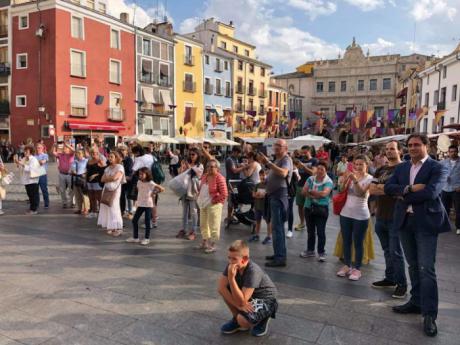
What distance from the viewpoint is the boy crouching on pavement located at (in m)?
3.40

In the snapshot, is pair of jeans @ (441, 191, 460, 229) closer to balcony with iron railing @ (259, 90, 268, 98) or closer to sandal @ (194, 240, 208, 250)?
sandal @ (194, 240, 208, 250)

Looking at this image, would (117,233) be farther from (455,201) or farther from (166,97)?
(166,97)

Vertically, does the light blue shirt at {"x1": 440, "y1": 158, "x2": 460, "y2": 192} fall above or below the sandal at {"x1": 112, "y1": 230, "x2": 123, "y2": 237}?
above

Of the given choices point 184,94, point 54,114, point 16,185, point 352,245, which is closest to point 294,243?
point 352,245

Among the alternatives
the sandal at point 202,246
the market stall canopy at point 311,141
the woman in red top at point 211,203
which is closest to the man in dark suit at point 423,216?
the woman in red top at point 211,203

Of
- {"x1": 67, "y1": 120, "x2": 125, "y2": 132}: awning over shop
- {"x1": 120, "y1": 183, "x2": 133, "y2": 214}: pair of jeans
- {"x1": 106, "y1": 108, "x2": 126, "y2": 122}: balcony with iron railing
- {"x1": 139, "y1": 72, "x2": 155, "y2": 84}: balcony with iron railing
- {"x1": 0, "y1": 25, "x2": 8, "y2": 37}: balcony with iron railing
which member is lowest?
{"x1": 120, "y1": 183, "x2": 133, "y2": 214}: pair of jeans

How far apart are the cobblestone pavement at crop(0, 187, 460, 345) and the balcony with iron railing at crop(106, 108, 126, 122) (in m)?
25.9

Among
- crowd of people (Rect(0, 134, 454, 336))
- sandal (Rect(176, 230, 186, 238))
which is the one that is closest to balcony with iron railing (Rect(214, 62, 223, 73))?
crowd of people (Rect(0, 134, 454, 336))

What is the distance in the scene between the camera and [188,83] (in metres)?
39.7

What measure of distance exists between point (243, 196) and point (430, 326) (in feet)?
15.1

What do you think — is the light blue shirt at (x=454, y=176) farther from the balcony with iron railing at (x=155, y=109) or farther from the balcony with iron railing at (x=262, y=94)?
the balcony with iron railing at (x=262, y=94)

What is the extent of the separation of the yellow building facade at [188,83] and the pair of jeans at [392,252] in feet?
108

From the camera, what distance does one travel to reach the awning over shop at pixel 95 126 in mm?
28052

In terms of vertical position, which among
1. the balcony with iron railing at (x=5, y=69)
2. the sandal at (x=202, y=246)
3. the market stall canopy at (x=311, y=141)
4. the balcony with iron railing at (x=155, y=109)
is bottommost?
the sandal at (x=202, y=246)
